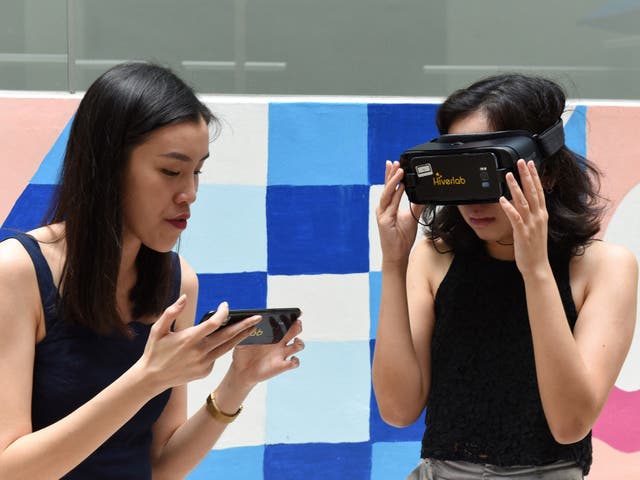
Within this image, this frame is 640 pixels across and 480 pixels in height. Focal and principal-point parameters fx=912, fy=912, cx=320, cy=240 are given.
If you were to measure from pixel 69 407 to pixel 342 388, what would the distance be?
1448mm

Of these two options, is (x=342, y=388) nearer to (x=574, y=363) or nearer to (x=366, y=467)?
(x=366, y=467)

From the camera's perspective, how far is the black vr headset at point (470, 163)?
1.59 m

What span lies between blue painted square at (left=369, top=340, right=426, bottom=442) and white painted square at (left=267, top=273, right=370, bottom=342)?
3.5 inches

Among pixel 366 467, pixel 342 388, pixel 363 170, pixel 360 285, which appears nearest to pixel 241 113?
pixel 363 170

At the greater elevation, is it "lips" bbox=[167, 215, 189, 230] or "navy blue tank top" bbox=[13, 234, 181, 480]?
"lips" bbox=[167, 215, 189, 230]

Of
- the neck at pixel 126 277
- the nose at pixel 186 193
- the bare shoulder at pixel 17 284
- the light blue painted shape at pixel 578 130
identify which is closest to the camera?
the bare shoulder at pixel 17 284

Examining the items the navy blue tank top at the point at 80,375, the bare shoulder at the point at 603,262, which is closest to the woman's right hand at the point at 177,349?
the navy blue tank top at the point at 80,375

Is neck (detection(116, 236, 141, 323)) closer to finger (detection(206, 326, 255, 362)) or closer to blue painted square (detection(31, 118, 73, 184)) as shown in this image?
finger (detection(206, 326, 255, 362))

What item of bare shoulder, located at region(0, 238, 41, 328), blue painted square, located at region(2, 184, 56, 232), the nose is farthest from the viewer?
blue painted square, located at region(2, 184, 56, 232)

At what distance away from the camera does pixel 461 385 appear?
1.70 meters

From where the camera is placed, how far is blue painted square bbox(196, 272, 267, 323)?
9.48ft

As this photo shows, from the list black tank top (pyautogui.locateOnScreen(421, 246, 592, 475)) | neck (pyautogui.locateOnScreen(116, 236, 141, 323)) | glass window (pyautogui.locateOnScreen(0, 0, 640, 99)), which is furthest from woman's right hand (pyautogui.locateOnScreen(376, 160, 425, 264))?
glass window (pyautogui.locateOnScreen(0, 0, 640, 99))

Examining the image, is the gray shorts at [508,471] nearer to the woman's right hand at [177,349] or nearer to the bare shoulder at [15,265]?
the woman's right hand at [177,349]

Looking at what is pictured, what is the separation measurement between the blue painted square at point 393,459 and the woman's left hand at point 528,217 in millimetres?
1514
